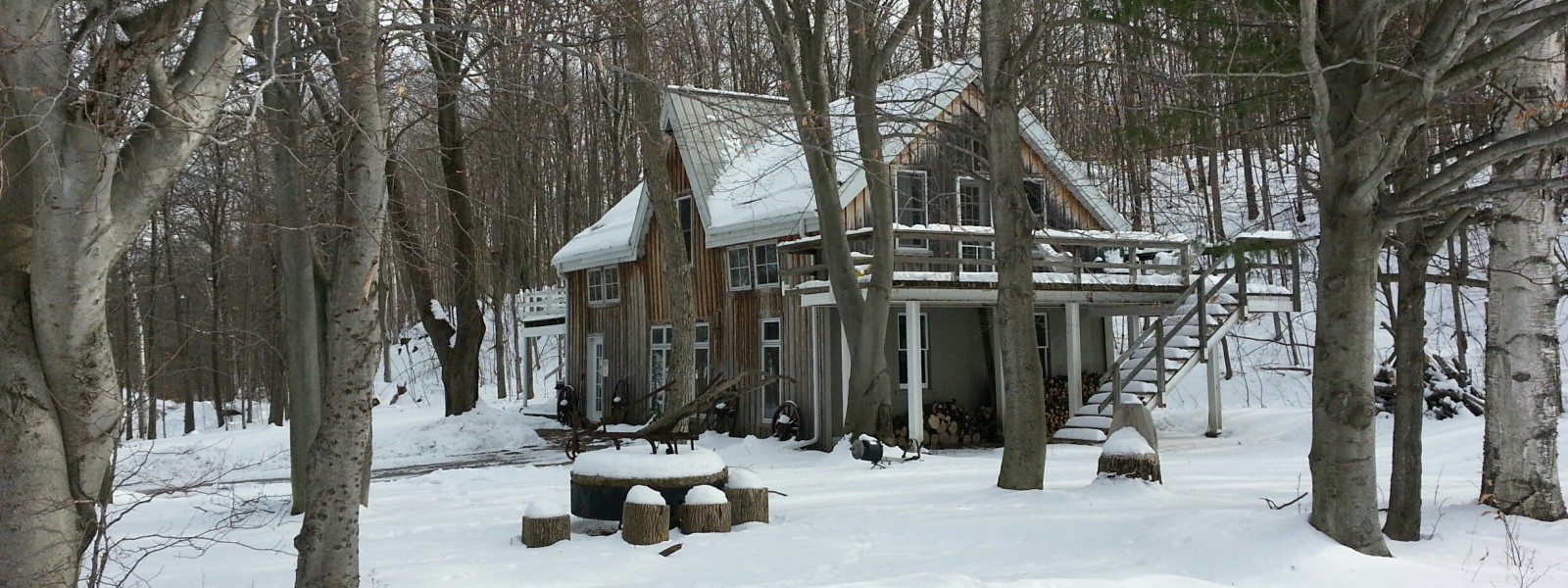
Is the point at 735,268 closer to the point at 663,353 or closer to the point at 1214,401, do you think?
the point at 663,353

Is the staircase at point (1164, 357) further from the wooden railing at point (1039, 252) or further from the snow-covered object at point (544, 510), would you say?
the snow-covered object at point (544, 510)

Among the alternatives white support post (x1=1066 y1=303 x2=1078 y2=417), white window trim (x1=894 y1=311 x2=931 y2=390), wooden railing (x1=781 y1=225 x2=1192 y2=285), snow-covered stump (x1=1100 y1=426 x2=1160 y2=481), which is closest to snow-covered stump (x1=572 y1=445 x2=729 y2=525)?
snow-covered stump (x1=1100 y1=426 x2=1160 y2=481)

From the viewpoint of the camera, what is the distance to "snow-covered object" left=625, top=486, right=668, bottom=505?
9.46 meters

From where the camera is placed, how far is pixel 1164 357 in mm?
17641

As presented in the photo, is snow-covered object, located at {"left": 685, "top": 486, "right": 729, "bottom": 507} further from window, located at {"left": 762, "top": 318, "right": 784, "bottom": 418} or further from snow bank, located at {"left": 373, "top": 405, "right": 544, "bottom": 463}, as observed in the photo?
snow bank, located at {"left": 373, "top": 405, "right": 544, "bottom": 463}

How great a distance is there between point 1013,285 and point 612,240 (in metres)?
14.6

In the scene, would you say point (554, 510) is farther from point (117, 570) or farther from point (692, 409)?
point (117, 570)

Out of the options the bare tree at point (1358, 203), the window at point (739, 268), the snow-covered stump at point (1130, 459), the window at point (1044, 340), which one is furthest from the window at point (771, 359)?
the bare tree at point (1358, 203)

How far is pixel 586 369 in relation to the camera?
26.3 meters

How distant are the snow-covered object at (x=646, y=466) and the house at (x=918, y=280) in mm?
6782

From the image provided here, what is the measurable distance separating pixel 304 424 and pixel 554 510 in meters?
2.73

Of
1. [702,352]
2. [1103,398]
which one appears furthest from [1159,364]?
[702,352]

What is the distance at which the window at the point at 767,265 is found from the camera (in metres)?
20.3

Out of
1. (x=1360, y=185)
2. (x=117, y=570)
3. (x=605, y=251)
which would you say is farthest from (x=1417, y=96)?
(x=605, y=251)
